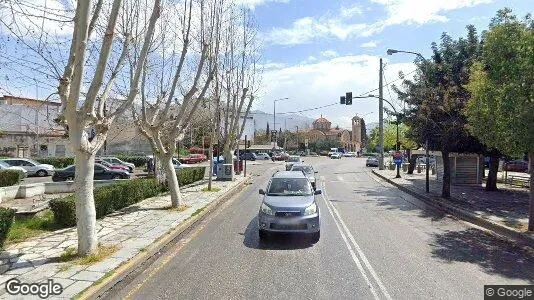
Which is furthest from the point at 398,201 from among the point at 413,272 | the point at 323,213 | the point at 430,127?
the point at 413,272

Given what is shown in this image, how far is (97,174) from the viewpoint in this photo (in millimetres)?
26750

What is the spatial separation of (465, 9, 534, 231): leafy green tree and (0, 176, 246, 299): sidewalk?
8.98 m

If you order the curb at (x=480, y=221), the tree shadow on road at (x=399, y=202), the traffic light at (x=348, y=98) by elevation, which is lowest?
the tree shadow on road at (x=399, y=202)

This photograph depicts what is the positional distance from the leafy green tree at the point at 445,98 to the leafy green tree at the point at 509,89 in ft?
15.8

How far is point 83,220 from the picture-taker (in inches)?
307

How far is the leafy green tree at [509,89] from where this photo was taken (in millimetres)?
9609

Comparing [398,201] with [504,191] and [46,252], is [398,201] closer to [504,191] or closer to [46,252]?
[504,191]

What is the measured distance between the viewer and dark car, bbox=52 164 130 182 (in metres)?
26.2

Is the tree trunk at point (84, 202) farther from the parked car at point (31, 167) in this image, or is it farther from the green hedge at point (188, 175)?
the parked car at point (31, 167)

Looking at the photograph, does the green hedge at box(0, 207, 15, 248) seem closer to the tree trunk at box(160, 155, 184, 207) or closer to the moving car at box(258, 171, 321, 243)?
the moving car at box(258, 171, 321, 243)

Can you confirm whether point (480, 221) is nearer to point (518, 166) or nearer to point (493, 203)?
point (493, 203)

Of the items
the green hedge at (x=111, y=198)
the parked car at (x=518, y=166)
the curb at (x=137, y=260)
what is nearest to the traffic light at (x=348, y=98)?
the green hedge at (x=111, y=198)

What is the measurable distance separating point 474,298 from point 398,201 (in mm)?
12205

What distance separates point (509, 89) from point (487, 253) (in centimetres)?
397
